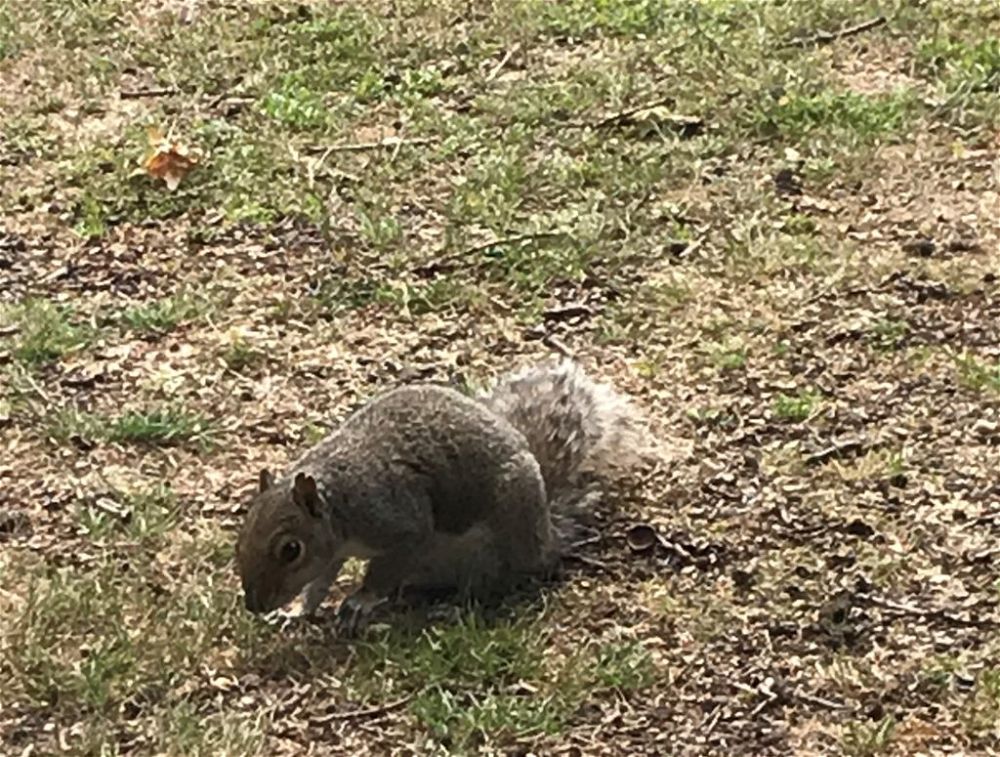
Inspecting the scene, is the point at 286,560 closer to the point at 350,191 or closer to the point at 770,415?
the point at 770,415

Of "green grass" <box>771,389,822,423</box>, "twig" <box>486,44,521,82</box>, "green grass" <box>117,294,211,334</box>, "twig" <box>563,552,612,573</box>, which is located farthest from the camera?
"twig" <box>486,44,521,82</box>

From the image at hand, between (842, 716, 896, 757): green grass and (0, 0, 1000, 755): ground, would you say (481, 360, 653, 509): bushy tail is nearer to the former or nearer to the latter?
(0, 0, 1000, 755): ground

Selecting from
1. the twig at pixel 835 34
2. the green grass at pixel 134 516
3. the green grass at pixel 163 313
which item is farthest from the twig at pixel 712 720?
the twig at pixel 835 34

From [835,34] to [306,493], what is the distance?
4.16 m

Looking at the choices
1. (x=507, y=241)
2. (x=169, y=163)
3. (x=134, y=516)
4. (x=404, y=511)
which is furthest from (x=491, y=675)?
(x=169, y=163)

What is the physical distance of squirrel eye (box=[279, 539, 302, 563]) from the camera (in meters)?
4.25

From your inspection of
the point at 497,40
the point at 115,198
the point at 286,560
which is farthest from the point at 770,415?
the point at 497,40

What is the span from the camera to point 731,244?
616 cm

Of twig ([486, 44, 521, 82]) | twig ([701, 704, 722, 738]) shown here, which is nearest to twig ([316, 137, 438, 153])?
twig ([486, 44, 521, 82])

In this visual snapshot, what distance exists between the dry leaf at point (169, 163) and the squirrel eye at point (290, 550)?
2.77 m

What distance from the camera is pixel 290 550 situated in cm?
426

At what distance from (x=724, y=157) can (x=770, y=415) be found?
1.78 metres

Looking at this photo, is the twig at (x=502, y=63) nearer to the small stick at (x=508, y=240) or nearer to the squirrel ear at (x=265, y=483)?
the small stick at (x=508, y=240)

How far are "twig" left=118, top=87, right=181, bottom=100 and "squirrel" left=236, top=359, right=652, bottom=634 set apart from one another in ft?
11.0
